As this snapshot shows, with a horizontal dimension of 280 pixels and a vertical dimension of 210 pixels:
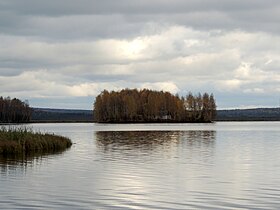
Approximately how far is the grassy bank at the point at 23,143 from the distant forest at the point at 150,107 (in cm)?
11106

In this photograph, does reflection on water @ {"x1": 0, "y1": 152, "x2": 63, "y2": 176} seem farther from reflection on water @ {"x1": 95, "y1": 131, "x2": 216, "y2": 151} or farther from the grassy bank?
reflection on water @ {"x1": 95, "y1": 131, "x2": 216, "y2": 151}

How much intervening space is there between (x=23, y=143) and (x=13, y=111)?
129493 millimetres

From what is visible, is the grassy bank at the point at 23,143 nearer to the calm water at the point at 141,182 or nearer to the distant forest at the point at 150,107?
the calm water at the point at 141,182

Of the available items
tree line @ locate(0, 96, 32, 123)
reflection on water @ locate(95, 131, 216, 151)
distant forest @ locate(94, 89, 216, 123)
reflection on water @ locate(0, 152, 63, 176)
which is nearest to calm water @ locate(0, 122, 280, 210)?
reflection on water @ locate(0, 152, 63, 176)

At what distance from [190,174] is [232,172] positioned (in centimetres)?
227

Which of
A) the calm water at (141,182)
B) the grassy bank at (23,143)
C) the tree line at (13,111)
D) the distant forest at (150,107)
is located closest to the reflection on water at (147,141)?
the grassy bank at (23,143)

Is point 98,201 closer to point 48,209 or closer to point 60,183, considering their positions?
point 48,209

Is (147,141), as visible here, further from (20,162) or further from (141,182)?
(141,182)

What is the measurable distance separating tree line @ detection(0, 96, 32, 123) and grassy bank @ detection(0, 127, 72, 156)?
12185cm

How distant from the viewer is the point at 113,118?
525 ft

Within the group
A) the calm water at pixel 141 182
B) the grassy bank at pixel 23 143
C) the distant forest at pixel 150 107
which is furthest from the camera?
the distant forest at pixel 150 107

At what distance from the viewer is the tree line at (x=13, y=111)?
163875 mm

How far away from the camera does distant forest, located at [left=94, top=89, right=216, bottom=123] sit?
15625 centimetres

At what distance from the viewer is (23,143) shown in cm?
3975
